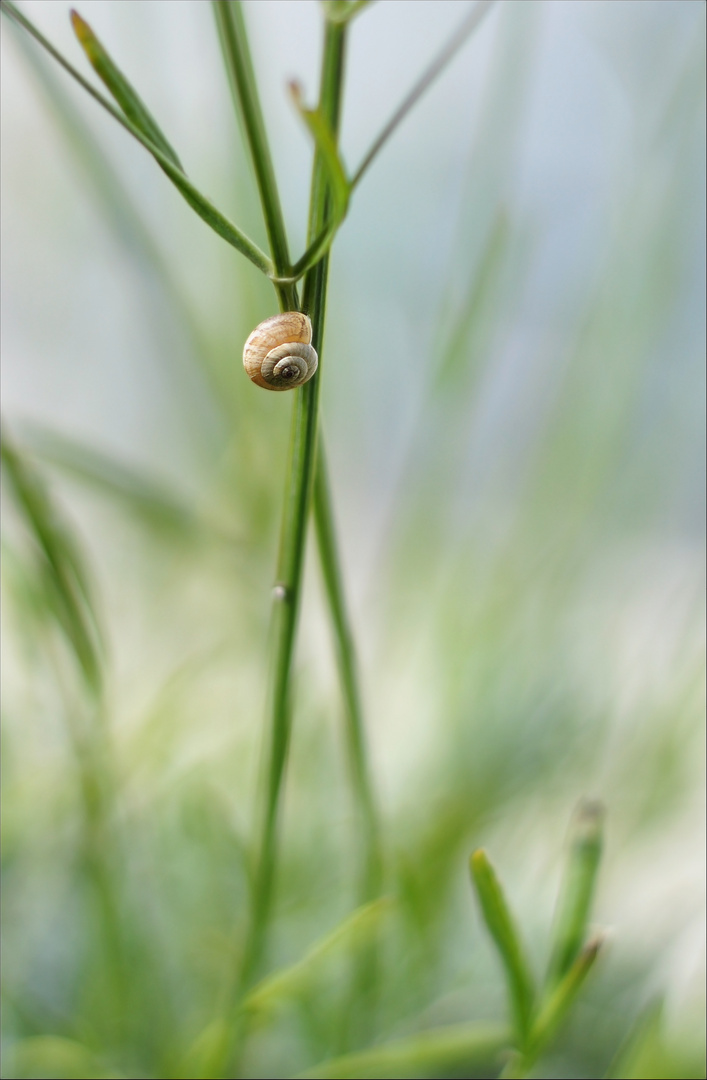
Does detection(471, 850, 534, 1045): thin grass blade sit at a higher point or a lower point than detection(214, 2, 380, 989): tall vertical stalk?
lower

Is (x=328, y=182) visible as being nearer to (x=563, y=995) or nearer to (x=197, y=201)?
(x=197, y=201)

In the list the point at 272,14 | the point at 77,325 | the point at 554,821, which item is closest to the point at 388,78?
the point at 272,14

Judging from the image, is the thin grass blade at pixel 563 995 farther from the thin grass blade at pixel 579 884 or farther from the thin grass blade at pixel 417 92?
the thin grass blade at pixel 417 92

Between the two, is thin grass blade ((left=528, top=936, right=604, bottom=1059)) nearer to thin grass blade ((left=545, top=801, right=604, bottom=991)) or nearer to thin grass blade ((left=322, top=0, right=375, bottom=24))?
thin grass blade ((left=545, top=801, right=604, bottom=991))

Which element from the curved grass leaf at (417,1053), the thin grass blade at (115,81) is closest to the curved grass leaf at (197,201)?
the thin grass blade at (115,81)

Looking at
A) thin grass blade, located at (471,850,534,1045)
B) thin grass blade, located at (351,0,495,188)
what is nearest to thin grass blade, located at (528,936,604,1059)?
thin grass blade, located at (471,850,534,1045)
